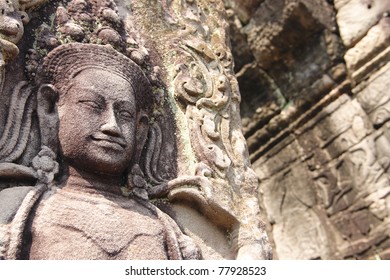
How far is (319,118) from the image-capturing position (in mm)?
4965

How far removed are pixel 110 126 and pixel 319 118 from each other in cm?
328

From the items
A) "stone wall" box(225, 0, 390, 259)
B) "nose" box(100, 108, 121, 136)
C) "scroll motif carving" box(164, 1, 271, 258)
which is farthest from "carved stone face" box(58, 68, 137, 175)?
"stone wall" box(225, 0, 390, 259)

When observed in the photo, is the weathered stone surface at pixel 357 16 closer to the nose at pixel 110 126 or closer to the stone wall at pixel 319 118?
the stone wall at pixel 319 118

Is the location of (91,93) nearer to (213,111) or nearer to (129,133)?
(129,133)

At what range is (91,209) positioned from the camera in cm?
187

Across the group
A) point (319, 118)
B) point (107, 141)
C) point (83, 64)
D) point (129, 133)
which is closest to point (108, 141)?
point (107, 141)

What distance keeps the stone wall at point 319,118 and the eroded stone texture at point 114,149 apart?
2.22 metres

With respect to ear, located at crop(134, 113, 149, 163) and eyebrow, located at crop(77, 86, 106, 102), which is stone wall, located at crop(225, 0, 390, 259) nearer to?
ear, located at crop(134, 113, 149, 163)

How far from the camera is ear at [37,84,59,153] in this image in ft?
6.58

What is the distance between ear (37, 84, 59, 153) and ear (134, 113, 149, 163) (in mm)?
331

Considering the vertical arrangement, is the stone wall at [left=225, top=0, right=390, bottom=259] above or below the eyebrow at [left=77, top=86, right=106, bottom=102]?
above
